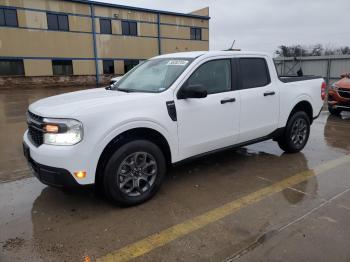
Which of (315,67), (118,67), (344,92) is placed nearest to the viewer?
(344,92)

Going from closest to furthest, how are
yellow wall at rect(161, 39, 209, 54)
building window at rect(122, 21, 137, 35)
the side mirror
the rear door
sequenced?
the side mirror < the rear door < building window at rect(122, 21, 137, 35) < yellow wall at rect(161, 39, 209, 54)

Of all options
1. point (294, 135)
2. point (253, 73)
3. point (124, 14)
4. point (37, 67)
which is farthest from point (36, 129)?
point (124, 14)

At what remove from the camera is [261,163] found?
17.2ft

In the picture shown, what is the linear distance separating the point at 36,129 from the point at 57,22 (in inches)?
1016

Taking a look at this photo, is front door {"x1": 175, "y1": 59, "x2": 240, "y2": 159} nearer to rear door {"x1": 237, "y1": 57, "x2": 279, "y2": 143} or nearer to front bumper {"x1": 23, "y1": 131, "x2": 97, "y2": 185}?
rear door {"x1": 237, "y1": 57, "x2": 279, "y2": 143}

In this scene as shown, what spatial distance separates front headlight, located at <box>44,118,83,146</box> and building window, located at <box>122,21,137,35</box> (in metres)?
28.2

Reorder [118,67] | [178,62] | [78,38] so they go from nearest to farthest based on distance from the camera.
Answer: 1. [178,62]
2. [78,38]
3. [118,67]

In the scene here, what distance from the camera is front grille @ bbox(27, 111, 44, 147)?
3.38 m

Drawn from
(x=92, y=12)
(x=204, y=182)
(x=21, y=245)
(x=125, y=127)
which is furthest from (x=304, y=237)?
(x=92, y=12)

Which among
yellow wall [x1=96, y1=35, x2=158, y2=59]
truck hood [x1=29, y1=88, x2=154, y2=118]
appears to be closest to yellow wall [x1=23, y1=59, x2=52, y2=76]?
yellow wall [x1=96, y1=35, x2=158, y2=59]

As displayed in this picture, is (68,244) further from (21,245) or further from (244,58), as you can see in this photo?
(244,58)

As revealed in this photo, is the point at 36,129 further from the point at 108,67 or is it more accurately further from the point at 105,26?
the point at 105,26

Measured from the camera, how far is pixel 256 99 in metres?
4.76

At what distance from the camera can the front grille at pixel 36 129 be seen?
3.38m
